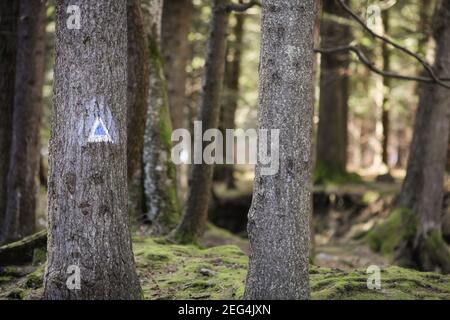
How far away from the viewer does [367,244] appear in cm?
1427

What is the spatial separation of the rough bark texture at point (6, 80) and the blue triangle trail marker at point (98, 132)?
19.3ft

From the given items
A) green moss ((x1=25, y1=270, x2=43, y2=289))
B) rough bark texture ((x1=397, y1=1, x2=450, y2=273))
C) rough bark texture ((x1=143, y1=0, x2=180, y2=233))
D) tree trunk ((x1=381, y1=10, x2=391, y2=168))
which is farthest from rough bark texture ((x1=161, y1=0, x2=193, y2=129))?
tree trunk ((x1=381, y1=10, x2=391, y2=168))

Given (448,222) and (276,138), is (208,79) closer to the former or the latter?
(276,138)

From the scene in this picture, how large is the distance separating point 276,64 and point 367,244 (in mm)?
9671

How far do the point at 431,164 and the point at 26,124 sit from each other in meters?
8.17

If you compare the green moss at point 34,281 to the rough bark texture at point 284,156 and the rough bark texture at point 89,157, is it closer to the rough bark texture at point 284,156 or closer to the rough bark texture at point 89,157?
the rough bark texture at point 89,157

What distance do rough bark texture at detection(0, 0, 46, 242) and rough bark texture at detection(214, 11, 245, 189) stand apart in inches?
337

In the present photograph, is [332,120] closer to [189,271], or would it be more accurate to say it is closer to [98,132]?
[189,271]

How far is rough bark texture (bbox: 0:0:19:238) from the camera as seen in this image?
10.7 meters

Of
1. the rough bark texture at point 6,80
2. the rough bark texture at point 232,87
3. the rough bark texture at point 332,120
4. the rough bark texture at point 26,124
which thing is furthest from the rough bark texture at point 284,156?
the rough bark texture at point 332,120

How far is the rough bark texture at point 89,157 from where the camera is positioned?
5.43m

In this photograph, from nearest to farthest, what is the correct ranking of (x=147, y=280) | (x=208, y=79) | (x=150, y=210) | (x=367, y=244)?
(x=147, y=280) < (x=208, y=79) < (x=150, y=210) < (x=367, y=244)

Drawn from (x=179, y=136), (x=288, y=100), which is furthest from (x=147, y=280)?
(x=179, y=136)

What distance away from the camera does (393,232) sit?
1377 centimetres
